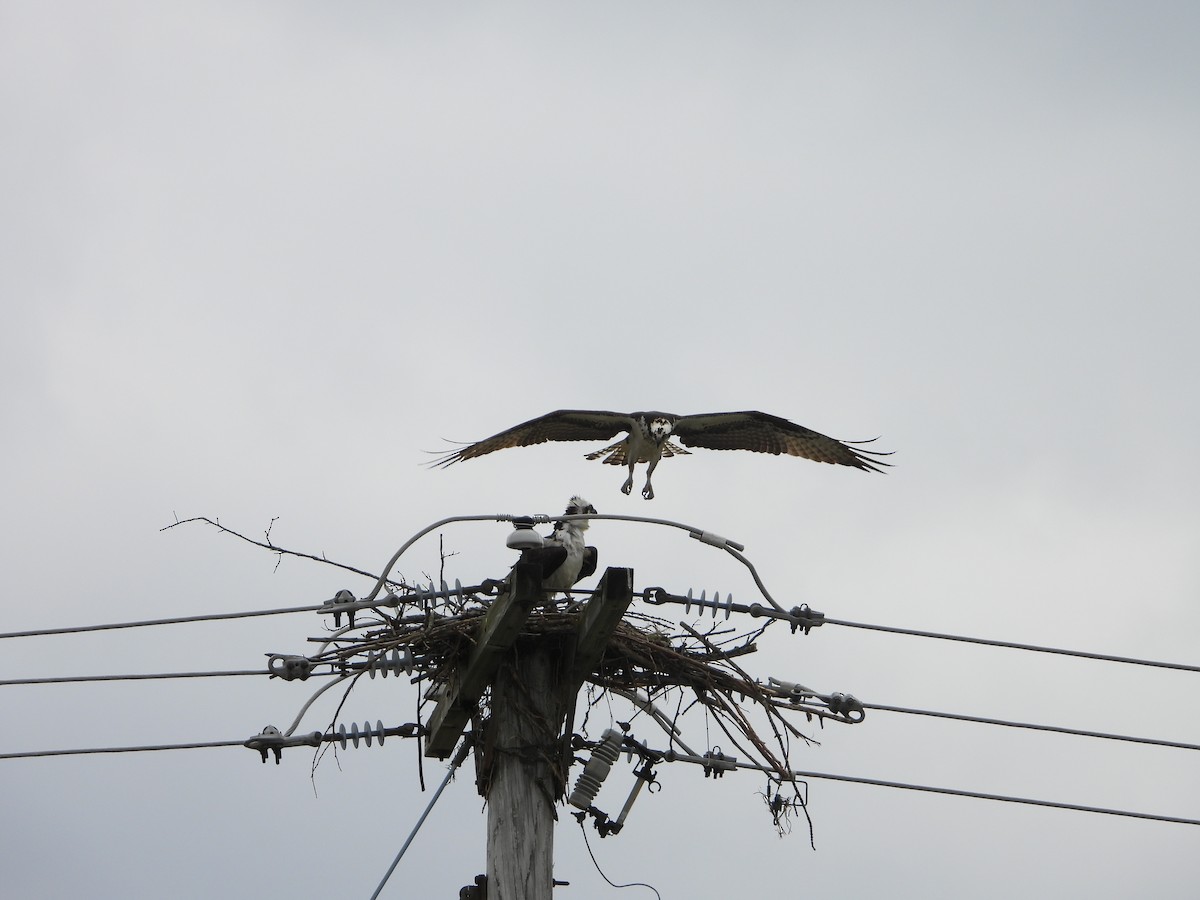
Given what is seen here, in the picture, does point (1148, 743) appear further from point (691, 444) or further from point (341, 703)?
point (691, 444)

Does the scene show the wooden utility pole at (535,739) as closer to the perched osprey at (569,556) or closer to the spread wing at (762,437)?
the perched osprey at (569,556)

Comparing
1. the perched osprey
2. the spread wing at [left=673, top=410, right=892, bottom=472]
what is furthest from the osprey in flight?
the perched osprey

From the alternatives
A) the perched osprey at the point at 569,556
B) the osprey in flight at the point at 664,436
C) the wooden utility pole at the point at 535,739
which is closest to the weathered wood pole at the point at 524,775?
the wooden utility pole at the point at 535,739

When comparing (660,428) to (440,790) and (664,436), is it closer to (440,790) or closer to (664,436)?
(664,436)

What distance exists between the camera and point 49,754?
5.77 metres

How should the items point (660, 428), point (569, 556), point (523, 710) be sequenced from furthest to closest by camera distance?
1. point (660, 428)
2. point (569, 556)
3. point (523, 710)

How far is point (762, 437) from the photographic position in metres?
11.5

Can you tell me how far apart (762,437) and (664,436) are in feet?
3.49

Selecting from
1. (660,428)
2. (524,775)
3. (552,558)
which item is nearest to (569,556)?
(552,558)

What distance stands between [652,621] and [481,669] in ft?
3.14

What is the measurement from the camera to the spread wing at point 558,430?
11.0 m

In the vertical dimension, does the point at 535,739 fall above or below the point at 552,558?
below

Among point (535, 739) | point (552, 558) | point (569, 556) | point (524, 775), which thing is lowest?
point (524, 775)

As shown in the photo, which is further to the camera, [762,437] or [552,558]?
[762,437]
